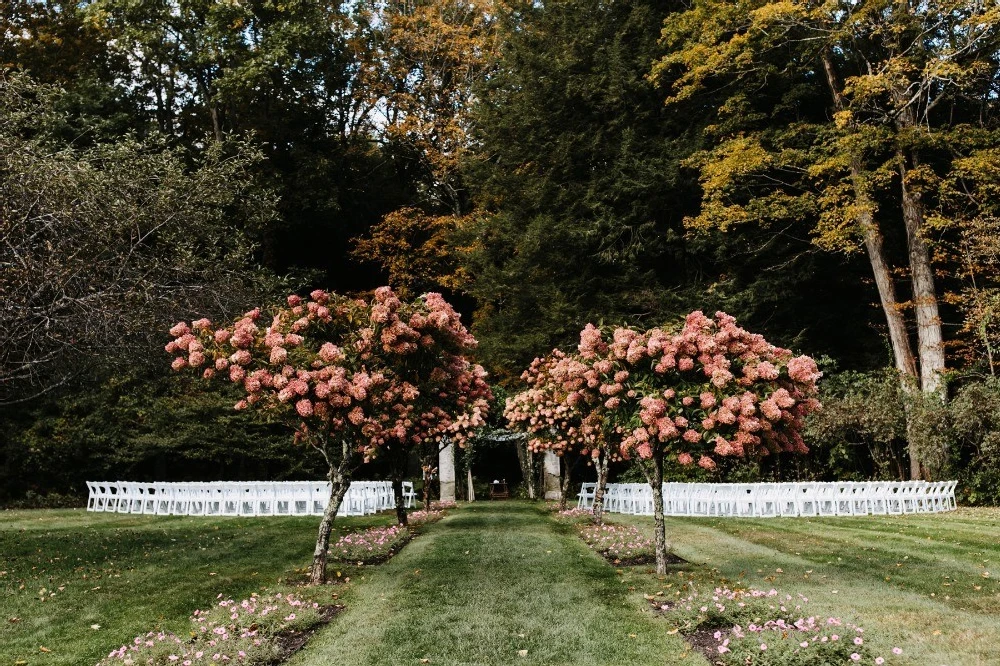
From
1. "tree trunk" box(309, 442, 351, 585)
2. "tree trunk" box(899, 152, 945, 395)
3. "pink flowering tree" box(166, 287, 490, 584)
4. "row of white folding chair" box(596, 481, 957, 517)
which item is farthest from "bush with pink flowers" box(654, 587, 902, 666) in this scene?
"tree trunk" box(899, 152, 945, 395)

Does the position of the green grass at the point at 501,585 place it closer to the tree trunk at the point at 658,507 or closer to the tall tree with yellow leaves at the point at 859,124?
the tree trunk at the point at 658,507

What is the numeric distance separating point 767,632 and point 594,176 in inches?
751

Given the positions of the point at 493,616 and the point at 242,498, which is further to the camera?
the point at 242,498

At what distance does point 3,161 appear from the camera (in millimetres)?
10078

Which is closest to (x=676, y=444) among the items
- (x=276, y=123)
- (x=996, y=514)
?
(x=996, y=514)

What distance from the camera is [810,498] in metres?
18.4

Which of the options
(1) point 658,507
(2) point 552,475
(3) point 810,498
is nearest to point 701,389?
(1) point 658,507

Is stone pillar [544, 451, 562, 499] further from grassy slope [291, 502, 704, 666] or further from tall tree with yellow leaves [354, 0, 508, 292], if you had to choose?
grassy slope [291, 502, 704, 666]

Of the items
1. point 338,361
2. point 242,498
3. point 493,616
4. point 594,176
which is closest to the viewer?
point 493,616

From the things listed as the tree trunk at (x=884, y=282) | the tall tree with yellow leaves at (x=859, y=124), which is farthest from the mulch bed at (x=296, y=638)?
the tree trunk at (x=884, y=282)

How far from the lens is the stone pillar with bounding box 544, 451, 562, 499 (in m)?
27.8

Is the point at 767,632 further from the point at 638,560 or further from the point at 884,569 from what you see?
the point at 638,560

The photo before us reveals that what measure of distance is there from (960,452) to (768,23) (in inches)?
460

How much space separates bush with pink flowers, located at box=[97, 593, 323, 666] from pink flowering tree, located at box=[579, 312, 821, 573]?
153 inches
